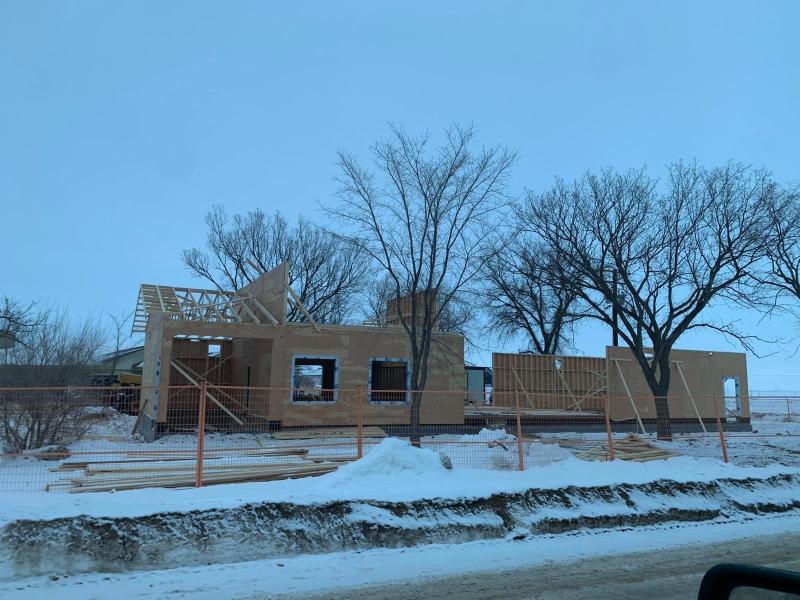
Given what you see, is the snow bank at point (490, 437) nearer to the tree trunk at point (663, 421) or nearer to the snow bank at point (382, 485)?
the snow bank at point (382, 485)

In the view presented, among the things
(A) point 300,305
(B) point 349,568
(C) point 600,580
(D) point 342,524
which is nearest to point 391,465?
(D) point 342,524

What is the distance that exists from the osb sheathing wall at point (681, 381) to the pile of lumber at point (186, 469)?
17625 millimetres

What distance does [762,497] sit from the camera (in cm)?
1178

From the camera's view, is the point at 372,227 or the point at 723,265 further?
the point at 723,265

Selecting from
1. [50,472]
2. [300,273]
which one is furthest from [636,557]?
[300,273]

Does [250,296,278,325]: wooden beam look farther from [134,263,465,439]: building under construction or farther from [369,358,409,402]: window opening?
[369,358,409,402]: window opening

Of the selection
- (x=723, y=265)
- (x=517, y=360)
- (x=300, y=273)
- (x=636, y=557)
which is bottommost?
(x=636, y=557)

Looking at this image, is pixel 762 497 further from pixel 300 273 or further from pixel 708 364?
pixel 300 273

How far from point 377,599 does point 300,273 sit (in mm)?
35395

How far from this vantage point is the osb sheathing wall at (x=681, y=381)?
1075 inches

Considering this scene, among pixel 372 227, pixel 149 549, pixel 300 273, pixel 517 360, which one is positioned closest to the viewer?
pixel 149 549

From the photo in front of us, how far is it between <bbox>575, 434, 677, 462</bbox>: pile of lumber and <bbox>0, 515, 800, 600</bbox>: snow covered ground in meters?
4.70

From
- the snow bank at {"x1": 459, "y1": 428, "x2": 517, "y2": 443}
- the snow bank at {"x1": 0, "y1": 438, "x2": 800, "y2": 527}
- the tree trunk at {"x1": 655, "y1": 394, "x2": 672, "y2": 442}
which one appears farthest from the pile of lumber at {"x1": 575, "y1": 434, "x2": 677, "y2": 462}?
Result: the tree trunk at {"x1": 655, "y1": 394, "x2": 672, "y2": 442}

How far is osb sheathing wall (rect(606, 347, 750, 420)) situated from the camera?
27.3 m
